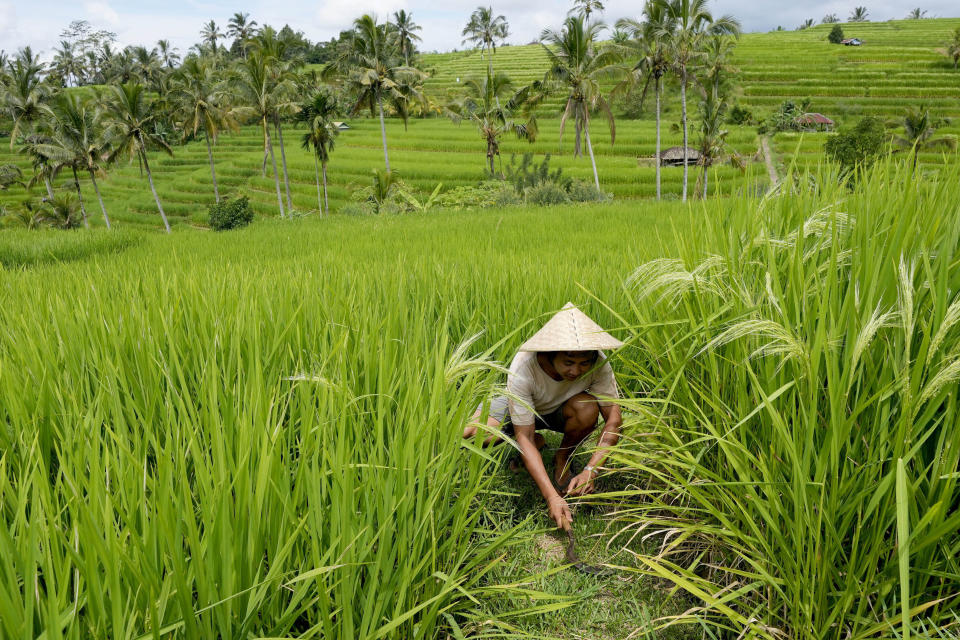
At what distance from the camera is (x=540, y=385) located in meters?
2.12

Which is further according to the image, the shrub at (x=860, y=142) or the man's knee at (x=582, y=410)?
the shrub at (x=860, y=142)

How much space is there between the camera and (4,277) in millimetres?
4109

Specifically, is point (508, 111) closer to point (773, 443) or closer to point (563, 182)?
point (563, 182)

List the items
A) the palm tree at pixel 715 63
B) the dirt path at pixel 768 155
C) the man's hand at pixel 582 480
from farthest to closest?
the palm tree at pixel 715 63 → the dirt path at pixel 768 155 → the man's hand at pixel 582 480

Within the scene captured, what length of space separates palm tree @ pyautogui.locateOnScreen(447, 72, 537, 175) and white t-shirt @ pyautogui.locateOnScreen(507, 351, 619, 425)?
2259 centimetres

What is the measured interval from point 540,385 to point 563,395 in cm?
13

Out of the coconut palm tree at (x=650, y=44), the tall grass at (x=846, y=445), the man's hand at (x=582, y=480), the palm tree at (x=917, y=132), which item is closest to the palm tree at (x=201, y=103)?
the coconut palm tree at (x=650, y=44)

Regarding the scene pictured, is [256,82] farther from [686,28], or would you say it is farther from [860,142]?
[860,142]

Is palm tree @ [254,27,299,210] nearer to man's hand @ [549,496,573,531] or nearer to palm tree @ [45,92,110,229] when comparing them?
palm tree @ [45,92,110,229]

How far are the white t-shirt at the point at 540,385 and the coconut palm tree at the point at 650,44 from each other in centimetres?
1682

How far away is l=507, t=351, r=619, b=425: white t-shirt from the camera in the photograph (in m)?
2.02

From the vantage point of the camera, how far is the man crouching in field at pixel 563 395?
6.01ft

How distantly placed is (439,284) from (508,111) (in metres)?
22.6

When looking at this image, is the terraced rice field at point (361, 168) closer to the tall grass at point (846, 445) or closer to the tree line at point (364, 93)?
the tree line at point (364, 93)
